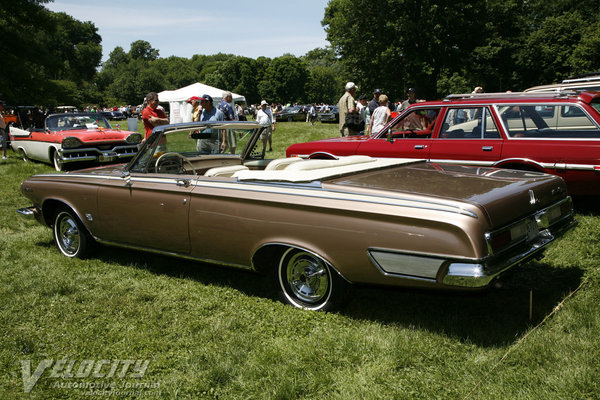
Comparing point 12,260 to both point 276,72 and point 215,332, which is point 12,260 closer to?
point 215,332

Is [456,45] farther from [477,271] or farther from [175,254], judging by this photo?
[477,271]

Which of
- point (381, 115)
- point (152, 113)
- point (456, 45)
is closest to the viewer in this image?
point (152, 113)

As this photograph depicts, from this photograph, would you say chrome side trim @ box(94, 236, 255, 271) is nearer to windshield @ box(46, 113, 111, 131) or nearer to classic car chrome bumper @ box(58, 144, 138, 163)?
classic car chrome bumper @ box(58, 144, 138, 163)

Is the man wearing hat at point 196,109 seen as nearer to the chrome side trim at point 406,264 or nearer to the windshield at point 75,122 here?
the windshield at point 75,122

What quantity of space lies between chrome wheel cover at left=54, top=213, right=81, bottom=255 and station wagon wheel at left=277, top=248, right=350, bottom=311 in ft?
8.65

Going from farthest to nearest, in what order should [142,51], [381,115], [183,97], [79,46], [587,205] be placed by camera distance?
[142,51], [79,46], [183,97], [381,115], [587,205]

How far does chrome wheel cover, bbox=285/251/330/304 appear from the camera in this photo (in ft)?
11.1

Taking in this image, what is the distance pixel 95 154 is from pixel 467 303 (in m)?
9.67

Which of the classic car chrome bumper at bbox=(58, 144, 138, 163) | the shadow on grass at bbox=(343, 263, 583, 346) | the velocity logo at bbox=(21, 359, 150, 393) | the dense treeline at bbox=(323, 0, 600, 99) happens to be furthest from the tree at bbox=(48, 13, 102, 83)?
the shadow on grass at bbox=(343, 263, 583, 346)

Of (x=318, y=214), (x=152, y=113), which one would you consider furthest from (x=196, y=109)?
(x=318, y=214)

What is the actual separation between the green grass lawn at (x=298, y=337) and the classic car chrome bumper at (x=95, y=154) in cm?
671

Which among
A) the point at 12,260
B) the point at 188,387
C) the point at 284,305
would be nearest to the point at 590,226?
the point at 284,305

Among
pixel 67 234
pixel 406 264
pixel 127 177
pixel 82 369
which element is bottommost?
pixel 82 369

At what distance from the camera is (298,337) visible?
3.17 m
